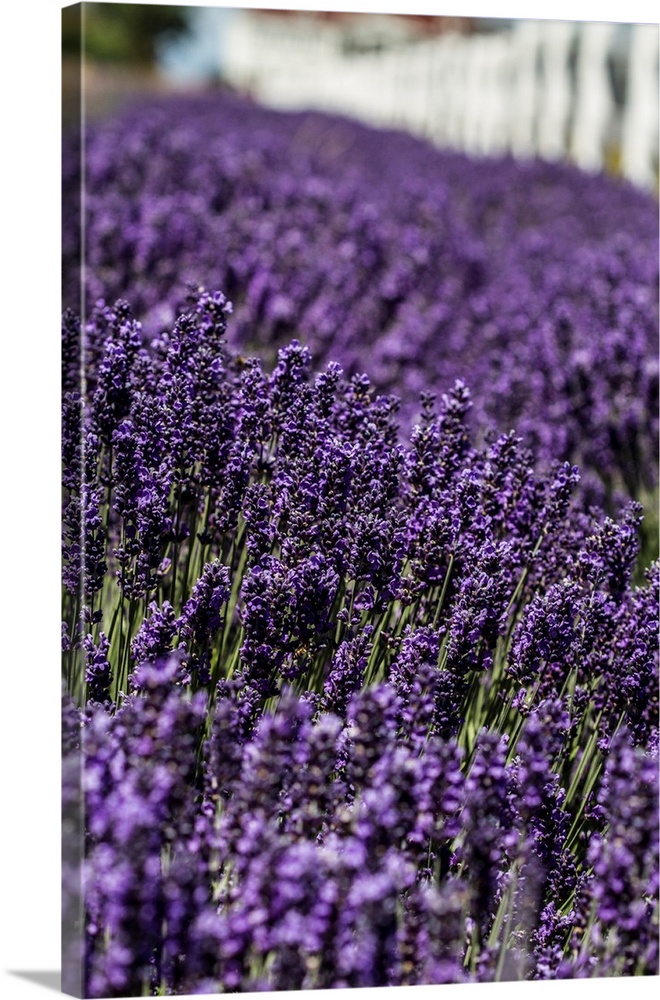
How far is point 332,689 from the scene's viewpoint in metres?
2.75

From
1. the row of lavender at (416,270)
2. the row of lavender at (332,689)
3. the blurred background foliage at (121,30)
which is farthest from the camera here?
the row of lavender at (416,270)

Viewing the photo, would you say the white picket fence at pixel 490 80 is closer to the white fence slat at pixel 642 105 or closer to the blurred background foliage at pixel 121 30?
the white fence slat at pixel 642 105

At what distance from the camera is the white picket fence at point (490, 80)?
12.9ft

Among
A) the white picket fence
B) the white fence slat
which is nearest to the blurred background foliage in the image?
the white picket fence

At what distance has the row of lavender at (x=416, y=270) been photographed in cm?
462

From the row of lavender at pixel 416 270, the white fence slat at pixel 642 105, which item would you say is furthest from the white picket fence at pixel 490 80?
the row of lavender at pixel 416 270

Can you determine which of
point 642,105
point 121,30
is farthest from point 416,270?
point 121,30

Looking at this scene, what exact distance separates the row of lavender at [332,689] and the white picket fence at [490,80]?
1.23 m

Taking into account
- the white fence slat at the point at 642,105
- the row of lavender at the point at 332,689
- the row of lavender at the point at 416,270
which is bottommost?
the row of lavender at the point at 332,689

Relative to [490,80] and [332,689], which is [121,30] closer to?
[490,80]

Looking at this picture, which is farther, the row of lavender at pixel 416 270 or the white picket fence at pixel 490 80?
the row of lavender at pixel 416 270

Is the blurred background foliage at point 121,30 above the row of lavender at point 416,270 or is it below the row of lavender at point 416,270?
above

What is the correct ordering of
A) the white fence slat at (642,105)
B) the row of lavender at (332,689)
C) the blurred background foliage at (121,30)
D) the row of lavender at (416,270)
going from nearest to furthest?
the row of lavender at (332,689) < the blurred background foliage at (121,30) < the white fence slat at (642,105) < the row of lavender at (416,270)
